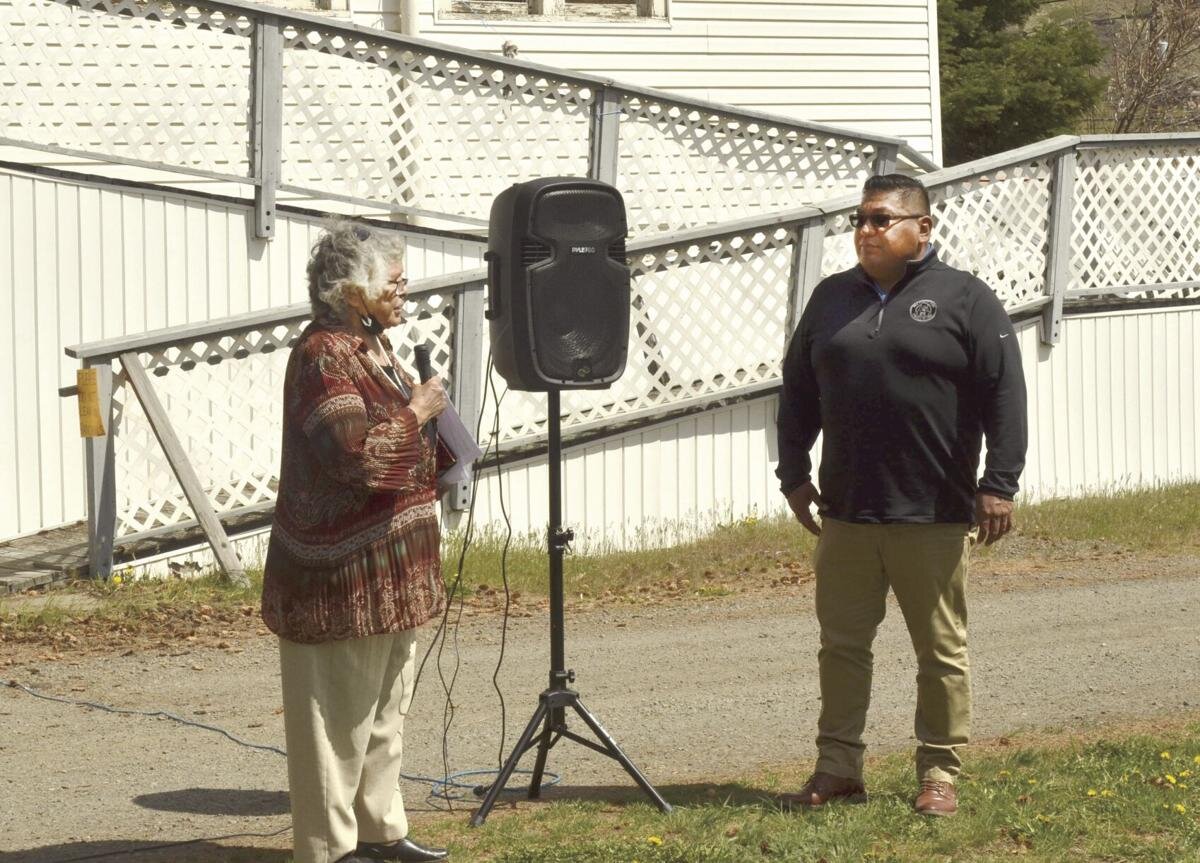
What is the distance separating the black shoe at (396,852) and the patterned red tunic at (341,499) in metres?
0.70

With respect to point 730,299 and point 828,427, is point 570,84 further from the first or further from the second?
point 828,427

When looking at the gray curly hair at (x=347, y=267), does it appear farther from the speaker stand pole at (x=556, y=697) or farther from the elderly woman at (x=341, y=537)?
the speaker stand pole at (x=556, y=697)

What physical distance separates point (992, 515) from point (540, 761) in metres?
1.75

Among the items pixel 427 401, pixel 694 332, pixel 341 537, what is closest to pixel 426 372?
pixel 427 401

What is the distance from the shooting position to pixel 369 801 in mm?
5516

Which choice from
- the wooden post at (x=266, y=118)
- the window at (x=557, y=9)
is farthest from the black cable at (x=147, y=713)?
the window at (x=557, y=9)

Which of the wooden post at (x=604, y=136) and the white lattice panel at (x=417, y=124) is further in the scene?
the wooden post at (x=604, y=136)

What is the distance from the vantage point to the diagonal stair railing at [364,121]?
11.8m

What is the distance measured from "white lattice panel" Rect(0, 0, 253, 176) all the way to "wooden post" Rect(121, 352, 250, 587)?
2.42 meters

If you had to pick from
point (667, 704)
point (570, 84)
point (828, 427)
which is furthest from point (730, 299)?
point (828, 427)

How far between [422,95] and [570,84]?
3.59ft

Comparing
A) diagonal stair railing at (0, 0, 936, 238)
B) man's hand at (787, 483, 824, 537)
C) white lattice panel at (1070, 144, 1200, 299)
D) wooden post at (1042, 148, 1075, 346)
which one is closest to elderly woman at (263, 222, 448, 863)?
man's hand at (787, 483, 824, 537)

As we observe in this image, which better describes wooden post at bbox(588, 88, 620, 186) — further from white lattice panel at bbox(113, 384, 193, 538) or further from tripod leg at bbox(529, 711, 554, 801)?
tripod leg at bbox(529, 711, 554, 801)

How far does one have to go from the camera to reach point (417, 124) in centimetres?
1310
